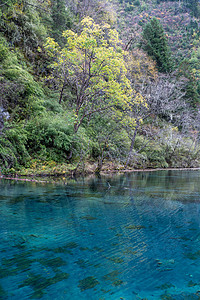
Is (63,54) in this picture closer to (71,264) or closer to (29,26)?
(29,26)

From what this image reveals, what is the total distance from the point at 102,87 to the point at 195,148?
56.8 feet

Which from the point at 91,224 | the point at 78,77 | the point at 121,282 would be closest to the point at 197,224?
the point at 91,224

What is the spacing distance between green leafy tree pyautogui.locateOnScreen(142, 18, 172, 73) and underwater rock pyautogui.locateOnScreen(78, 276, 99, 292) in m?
35.3

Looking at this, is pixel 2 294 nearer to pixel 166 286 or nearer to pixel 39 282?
pixel 39 282

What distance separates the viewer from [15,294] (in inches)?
86.9

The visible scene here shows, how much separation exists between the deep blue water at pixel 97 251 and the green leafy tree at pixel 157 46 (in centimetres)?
3299

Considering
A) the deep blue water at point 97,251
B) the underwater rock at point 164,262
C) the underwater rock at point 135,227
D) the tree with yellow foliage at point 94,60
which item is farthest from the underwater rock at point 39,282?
the tree with yellow foliage at point 94,60

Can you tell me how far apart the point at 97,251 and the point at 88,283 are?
0.76 meters

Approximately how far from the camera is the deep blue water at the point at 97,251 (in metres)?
2.36

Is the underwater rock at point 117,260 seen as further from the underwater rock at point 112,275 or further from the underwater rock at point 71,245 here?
the underwater rock at point 71,245

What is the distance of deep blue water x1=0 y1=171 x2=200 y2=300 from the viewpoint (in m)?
2.36

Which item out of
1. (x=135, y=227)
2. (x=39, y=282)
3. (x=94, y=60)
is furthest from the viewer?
(x=94, y=60)

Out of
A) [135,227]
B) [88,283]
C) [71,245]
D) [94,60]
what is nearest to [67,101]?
[94,60]

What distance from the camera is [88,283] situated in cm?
245
